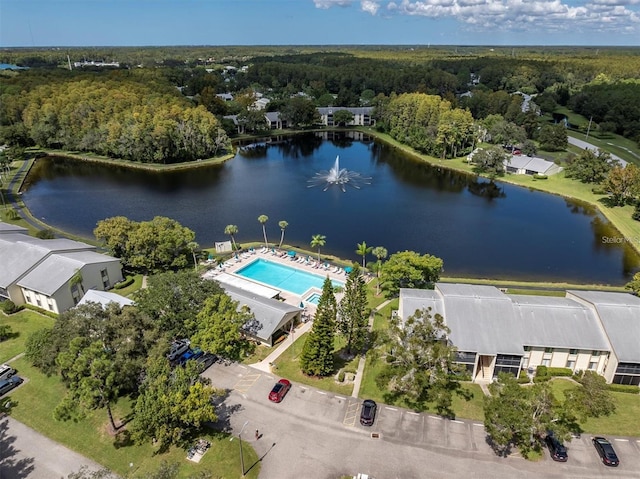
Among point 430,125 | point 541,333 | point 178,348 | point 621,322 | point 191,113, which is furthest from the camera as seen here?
point 430,125

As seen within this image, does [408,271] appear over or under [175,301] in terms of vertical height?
under

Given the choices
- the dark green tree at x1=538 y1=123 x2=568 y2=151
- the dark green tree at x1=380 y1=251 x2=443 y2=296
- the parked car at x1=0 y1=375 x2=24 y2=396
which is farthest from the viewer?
the dark green tree at x1=538 y1=123 x2=568 y2=151

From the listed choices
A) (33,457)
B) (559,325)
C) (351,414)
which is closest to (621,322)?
(559,325)

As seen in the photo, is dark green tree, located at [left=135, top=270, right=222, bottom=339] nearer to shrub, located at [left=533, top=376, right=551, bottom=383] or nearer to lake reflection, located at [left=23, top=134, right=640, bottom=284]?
lake reflection, located at [left=23, top=134, right=640, bottom=284]

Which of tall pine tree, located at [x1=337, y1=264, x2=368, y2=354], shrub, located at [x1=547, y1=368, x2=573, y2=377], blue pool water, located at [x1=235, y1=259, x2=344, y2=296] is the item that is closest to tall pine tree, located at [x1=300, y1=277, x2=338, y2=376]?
tall pine tree, located at [x1=337, y1=264, x2=368, y2=354]

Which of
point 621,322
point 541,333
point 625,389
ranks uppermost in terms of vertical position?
point 621,322

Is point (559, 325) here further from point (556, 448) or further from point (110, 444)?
point (110, 444)
